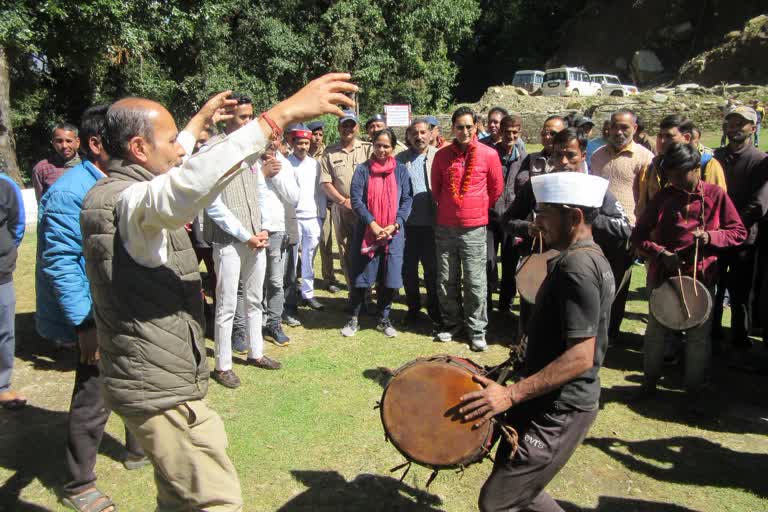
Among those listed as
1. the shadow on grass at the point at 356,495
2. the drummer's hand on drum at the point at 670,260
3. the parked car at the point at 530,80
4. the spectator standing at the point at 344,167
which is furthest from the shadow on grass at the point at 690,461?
the parked car at the point at 530,80

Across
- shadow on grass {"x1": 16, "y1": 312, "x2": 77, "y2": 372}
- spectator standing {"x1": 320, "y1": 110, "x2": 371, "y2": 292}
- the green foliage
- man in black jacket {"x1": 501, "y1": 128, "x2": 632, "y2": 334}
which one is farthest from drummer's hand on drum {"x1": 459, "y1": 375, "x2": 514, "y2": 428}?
the green foliage

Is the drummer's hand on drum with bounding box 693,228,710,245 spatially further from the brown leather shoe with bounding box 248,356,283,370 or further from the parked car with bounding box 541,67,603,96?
the parked car with bounding box 541,67,603,96

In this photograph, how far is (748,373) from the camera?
542 cm

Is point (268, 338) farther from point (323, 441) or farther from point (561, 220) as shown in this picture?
point (561, 220)

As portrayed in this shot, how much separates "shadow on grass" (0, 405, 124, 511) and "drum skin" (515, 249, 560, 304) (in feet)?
10.9

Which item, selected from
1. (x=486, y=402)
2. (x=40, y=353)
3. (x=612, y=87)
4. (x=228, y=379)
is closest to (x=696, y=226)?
Answer: (x=486, y=402)

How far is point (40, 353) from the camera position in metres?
5.77

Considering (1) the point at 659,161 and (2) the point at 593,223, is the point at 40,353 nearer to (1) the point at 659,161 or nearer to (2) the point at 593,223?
(2) the point at 593,223

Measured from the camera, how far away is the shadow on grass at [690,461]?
383cm

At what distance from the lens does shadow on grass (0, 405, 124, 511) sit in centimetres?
371

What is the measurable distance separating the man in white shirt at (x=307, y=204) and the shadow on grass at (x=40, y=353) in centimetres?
270

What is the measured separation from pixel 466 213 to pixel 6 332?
13.6ft

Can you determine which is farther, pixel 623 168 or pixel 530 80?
pixel 530 80

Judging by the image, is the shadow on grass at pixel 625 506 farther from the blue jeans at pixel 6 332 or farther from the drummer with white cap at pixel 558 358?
the blue jeans at pixel 6 332
